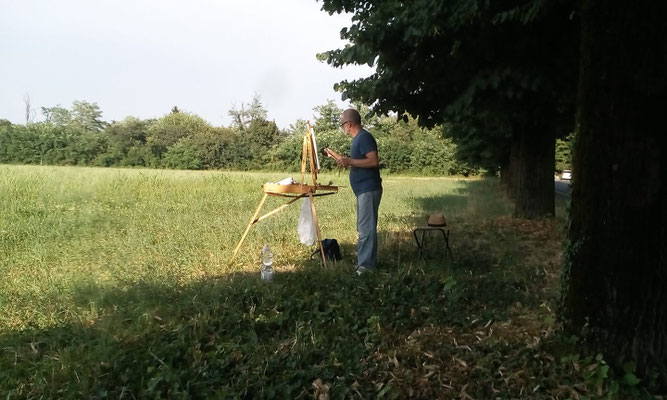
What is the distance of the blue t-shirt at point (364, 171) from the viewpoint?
4.92m

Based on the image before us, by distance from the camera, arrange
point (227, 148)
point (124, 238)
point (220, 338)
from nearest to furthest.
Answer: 1. point (220, 338)
2. point (124, 238)
3. point (227, 148)

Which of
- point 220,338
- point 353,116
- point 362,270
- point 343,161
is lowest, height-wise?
point 220,338

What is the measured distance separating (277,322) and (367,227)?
170 centimetres

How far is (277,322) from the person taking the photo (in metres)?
3.71

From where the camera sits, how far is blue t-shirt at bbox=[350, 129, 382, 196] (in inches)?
194

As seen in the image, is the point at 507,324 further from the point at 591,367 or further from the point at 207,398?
the point at 207,398

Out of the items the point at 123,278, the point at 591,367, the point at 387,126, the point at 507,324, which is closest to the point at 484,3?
the point at 507,324

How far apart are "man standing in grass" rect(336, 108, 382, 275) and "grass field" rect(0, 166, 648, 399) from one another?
0.95 ft

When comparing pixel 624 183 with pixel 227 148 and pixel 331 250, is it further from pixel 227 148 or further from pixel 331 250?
pixel 227 148

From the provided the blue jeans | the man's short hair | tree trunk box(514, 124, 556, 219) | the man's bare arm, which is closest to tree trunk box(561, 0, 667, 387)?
the man's bare arm

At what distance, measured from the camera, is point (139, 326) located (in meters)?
3.60

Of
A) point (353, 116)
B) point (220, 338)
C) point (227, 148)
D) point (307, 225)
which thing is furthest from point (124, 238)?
point (227, 148)

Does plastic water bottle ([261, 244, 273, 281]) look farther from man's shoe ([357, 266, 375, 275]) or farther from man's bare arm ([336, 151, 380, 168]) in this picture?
man's bare arm ([336, 151, 380, 168])

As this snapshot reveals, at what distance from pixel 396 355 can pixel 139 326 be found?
2040 millimetres
